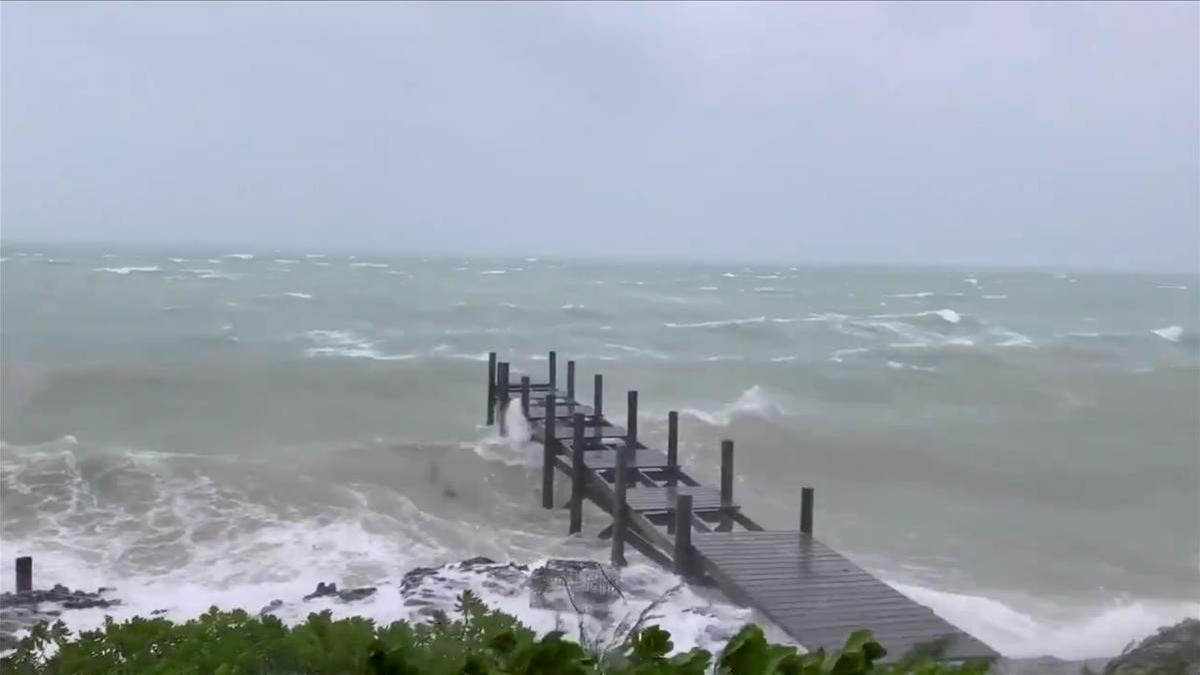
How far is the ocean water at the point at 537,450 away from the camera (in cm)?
1387

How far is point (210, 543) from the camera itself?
14.4 metres

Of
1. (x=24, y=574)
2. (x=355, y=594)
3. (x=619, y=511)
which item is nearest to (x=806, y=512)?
(x=619, y=511)

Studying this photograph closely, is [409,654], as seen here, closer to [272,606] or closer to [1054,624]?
[272,606]

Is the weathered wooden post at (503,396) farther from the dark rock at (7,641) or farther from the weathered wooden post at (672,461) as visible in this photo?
the dark rock at (7,641)

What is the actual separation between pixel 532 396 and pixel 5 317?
3101 centimetres

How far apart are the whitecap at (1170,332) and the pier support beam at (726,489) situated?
4322cm

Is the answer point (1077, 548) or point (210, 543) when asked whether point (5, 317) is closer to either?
point (210, 543)

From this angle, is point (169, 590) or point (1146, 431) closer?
point (169, 590)

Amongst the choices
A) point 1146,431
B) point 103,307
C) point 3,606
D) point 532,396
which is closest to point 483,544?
point 3,606

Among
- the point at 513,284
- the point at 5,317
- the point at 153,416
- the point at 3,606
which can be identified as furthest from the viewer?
the point at 513,284

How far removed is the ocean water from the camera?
13867 mm

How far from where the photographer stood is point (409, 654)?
124 inches

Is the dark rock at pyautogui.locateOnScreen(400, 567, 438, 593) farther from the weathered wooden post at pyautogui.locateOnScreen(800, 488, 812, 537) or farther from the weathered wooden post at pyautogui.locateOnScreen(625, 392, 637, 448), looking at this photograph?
the weathered wooden post at pyautogui.locateOnScreen(625, 392, 637, 448)

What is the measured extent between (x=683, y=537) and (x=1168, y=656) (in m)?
→ 6.31
